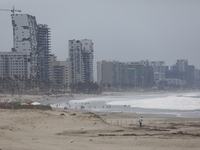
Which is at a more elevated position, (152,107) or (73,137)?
(73,137)

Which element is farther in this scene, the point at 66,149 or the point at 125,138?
the point at 125,138

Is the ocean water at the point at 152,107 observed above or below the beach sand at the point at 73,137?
below

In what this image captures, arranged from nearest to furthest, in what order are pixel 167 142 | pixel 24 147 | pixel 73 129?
pixel 24 147 → pixel 167 142 → pixel 73 129

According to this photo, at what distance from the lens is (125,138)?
2405 cm

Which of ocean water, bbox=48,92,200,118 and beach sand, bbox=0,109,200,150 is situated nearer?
beach sand, bbox=0,109,200,150

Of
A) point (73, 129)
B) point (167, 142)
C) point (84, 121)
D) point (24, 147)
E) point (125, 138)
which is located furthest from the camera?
point (84, 121)

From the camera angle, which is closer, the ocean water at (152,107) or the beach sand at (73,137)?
the beach sand at (73,137)

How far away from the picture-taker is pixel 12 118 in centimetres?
3100

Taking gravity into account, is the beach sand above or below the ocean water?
above

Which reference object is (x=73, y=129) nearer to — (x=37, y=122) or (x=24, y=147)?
(x=37, y=122)

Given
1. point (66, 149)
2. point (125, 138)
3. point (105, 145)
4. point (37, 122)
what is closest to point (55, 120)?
point (37, 122)

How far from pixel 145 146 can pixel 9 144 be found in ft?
23.8

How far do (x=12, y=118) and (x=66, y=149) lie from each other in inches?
541

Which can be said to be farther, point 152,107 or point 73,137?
point 152,107
